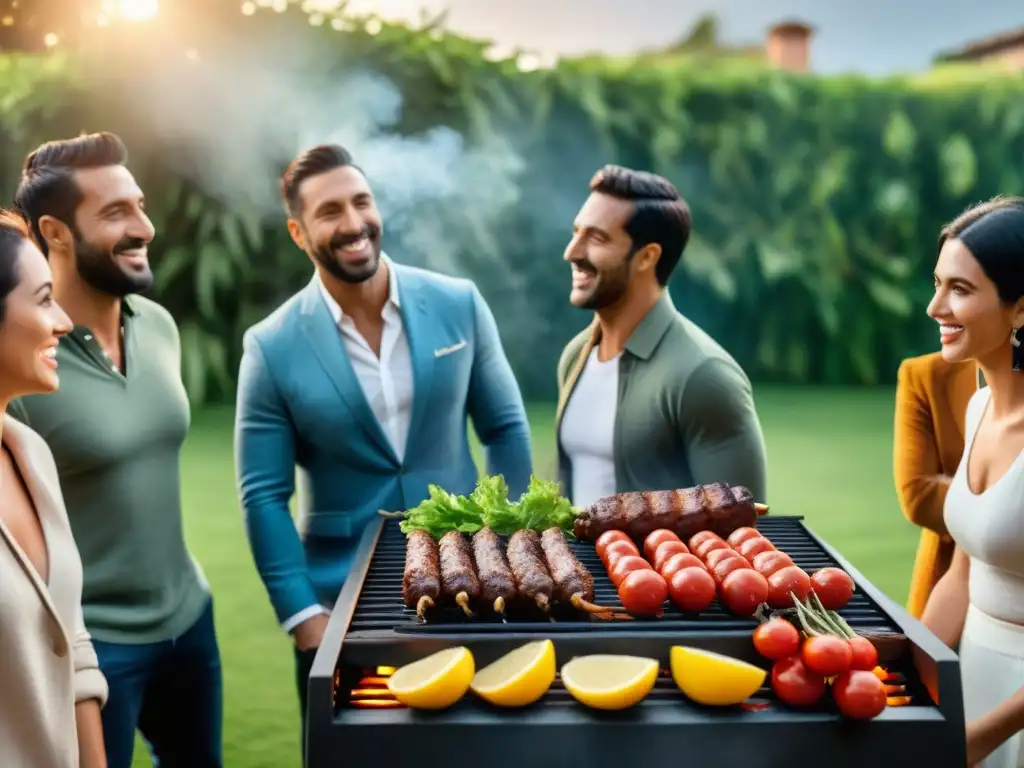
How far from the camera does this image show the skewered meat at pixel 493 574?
2.35 m

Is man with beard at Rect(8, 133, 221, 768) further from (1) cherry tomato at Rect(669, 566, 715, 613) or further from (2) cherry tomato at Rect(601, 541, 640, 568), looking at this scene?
(1) cherry tomato at Rect(669, 566, 715, 613)

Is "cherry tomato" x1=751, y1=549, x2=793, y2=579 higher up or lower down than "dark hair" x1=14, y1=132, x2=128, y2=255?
lower down

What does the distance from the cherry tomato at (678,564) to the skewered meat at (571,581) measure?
17cm

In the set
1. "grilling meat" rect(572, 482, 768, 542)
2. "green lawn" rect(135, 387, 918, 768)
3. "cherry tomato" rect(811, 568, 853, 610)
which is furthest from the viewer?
"green lawn" rect(135, 387, 918, 768)

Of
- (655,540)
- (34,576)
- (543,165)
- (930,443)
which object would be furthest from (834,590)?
(543,165)

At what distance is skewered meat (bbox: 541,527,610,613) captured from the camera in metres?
2.34

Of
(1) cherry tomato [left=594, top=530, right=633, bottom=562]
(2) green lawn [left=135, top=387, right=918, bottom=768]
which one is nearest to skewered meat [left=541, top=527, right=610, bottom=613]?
(1) cherry tomato [left=594, top=530, right=633, bottom=562]

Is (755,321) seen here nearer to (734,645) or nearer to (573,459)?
(573,459)

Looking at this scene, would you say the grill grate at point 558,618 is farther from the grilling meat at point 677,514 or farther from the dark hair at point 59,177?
the dark hair at point 59,177

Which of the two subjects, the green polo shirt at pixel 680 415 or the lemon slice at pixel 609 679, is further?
the green polo shirt at pixel 680 415

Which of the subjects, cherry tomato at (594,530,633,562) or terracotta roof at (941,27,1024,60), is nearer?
cherry tomato at (594,530,633,562)

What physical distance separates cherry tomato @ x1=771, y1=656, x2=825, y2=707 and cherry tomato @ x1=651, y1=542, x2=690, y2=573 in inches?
16.2

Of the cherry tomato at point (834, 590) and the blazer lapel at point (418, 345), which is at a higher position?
the blazer lapel at point (418, 345)

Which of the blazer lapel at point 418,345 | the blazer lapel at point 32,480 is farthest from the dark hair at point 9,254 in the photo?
the blazer lapel at point 418,345
